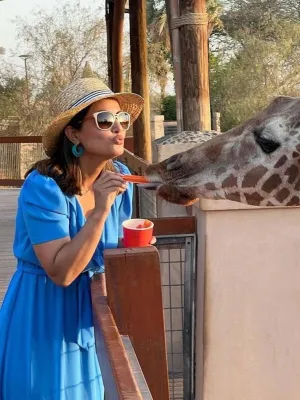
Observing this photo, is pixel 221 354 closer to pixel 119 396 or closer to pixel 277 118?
pixel 277 118

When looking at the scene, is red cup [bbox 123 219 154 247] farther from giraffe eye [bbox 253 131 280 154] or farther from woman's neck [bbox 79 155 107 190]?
giraffe eye [bbox 253 131 280 154]

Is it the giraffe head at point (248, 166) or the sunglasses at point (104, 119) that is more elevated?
the sunglasses at point (104, 119)

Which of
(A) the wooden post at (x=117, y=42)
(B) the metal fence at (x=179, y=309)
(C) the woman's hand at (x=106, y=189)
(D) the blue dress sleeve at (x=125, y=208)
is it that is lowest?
(B) the metal fence at (x=179, y=309)

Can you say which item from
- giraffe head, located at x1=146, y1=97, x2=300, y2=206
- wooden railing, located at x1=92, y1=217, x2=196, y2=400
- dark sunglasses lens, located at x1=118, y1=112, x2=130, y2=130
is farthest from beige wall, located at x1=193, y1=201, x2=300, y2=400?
wooden railing, located at x1=92, y1=217, x2=196, y2=400

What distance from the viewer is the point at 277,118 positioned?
2.33 m

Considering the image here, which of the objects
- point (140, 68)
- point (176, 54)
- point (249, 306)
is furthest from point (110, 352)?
point (140, 68)

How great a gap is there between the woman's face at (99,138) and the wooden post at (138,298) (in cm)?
35

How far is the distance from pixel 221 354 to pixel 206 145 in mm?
1115

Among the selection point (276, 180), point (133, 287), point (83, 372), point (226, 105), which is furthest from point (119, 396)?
point (226, 105)

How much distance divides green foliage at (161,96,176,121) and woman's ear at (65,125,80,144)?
1989cm

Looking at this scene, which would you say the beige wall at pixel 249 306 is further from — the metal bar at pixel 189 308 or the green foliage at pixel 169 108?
the green foliage at pixel 169 108

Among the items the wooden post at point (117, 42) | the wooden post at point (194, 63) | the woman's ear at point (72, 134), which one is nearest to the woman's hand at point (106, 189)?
the woman's ear at point (72, 134)

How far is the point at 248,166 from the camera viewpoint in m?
2.43

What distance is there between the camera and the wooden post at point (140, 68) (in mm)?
7219
